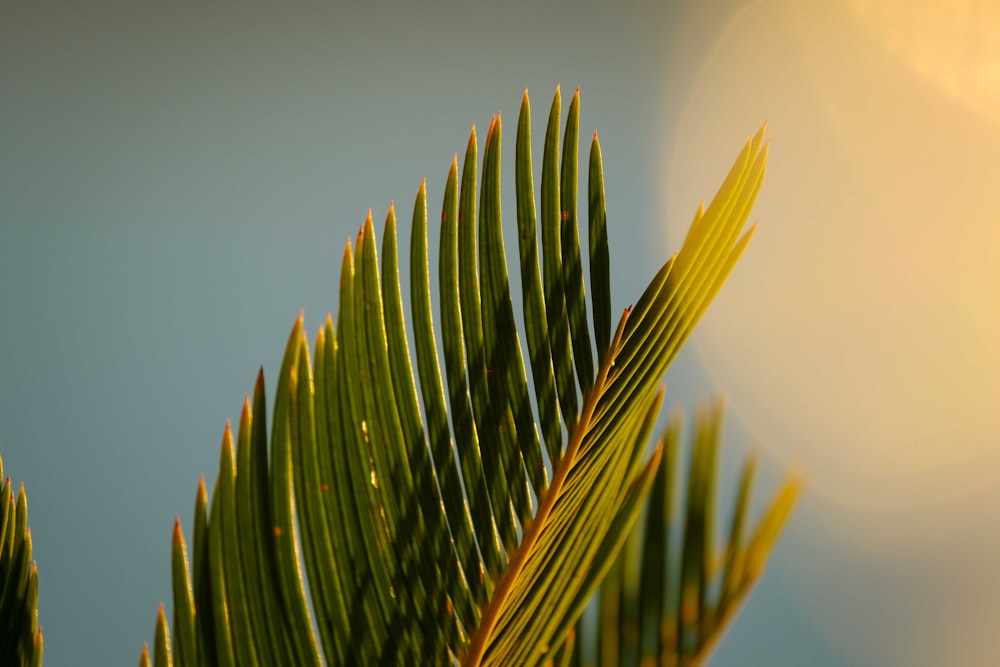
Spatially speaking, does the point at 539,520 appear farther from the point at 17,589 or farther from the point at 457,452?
the point at 17,589

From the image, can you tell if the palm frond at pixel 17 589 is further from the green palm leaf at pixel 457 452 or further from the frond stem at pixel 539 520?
the frond stem at pixel 539 520

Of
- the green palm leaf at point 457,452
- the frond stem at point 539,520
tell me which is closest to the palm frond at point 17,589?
the green palm leaf at point 457,452

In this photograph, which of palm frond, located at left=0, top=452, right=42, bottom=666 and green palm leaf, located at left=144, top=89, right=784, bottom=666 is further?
palm frond, located at left=0, top=452, right=42, bottom=666

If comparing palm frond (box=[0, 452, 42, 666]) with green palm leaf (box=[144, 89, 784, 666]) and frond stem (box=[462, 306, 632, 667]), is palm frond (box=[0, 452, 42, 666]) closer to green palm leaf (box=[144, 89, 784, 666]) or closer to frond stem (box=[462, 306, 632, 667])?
green palm leaf (box=[144, 89, 784, 666])

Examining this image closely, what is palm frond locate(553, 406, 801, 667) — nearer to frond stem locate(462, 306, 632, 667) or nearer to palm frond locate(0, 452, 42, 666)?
frond stem locate(462, 306, 632, 667)

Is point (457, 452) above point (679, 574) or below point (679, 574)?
above

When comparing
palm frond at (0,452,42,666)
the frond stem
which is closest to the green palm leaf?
the frond stem

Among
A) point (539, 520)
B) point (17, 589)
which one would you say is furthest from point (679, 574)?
point (17, 589)
